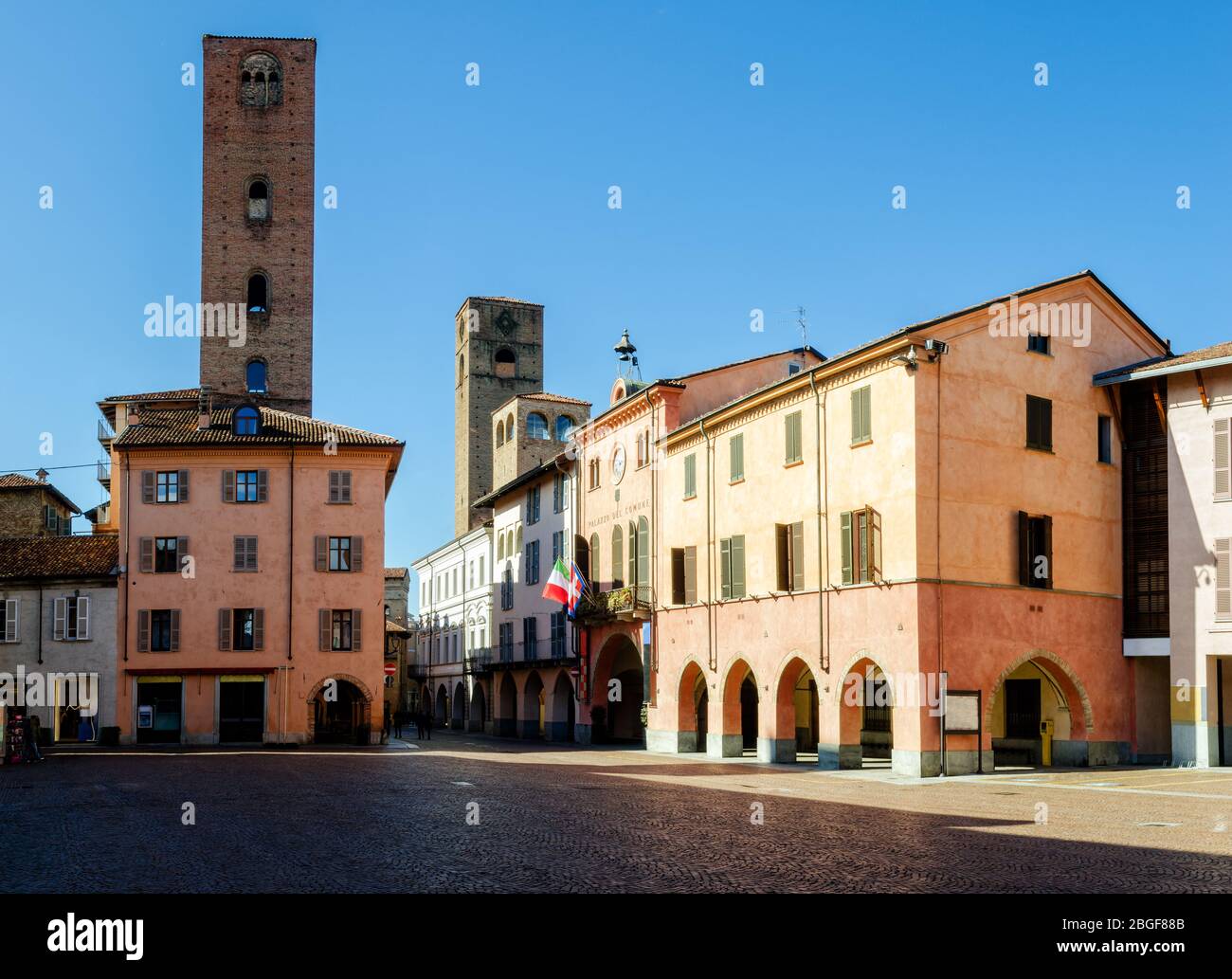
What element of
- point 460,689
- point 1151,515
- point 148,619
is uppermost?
point 1151,515

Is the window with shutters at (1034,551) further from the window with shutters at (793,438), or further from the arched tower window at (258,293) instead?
the arched tower window at (258,293)

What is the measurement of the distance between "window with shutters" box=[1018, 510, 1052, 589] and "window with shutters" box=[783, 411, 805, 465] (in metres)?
5.97

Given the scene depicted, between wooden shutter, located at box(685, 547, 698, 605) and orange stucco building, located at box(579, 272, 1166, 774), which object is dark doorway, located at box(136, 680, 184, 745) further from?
orange stucco building, located at box(579, 272, 1166, 774)

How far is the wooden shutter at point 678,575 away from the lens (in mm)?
41781

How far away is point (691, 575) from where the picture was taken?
135 ft

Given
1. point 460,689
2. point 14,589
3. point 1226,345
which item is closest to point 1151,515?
point 1226,345

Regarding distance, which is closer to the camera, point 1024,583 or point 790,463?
point 1024,583

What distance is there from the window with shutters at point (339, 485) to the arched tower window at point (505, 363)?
135 feet

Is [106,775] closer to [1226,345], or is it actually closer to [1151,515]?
[1151,515]

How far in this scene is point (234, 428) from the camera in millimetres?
48906

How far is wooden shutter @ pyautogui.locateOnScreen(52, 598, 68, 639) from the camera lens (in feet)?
154

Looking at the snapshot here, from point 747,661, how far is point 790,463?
5.95 meters
